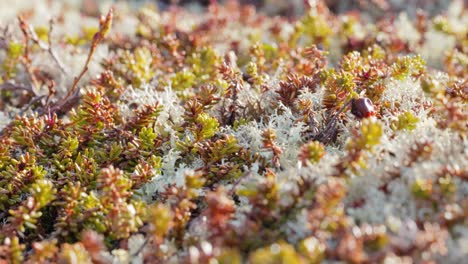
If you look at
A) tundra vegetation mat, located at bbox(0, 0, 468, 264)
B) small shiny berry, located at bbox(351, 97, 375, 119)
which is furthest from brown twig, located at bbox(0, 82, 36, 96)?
small shiny berry, located at bbox(351, 97, 375, 119)

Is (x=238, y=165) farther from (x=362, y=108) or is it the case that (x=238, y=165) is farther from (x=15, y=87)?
(x=15, y=87)

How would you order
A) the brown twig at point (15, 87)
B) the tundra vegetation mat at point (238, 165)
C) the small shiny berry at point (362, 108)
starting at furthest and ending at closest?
the brown twig at point (15, 87), the small shiny berry at point (362, 108), the tundra vegetation mat at point (238, 165)

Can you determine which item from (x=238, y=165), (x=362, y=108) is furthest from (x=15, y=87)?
(x=362, y=108)

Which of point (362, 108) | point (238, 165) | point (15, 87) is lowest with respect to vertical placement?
point (238, 165)

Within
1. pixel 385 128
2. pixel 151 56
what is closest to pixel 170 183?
pixel 385 128

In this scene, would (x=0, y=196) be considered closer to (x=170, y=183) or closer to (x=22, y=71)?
(x=170, y=183)

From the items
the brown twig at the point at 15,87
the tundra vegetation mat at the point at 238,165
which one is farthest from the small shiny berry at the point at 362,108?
the brown twig at the point at 15,87

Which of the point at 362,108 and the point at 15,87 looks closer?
the point at 362,108

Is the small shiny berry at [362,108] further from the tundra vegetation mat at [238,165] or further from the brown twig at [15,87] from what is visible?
the brown twig at [15,87]
